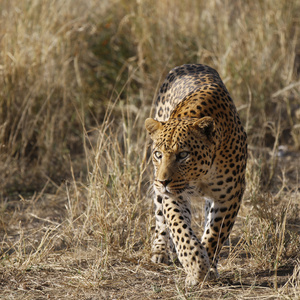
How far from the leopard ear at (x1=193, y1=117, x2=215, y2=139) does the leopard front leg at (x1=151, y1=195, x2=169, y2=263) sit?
1.00 meters

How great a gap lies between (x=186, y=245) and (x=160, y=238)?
0.84 metres

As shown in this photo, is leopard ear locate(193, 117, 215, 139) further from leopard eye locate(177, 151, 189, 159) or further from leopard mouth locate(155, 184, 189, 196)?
leopard mouth locate(155, 184, 189, 196)

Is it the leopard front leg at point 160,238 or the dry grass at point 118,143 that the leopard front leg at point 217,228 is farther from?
the leopard front leg at point 160,238

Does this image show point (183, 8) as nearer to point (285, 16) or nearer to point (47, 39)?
point (285, 16)

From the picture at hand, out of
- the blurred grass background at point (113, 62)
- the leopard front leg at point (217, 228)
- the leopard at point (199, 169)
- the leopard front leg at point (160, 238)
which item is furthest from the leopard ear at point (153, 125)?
the blurred grass background at point (113, 62)

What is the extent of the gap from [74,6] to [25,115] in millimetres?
2137

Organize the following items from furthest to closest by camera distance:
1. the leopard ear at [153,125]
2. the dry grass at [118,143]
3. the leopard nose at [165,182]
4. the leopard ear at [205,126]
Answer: the dry grass at [118,143]
the leopard ear at [153,125]
the leopard ear at [205,126]
the leopard nose at [165,182]

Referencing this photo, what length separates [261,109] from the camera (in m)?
7.43

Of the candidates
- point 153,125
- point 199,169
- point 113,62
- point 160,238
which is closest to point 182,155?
point 199,169

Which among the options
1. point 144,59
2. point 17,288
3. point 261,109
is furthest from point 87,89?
point 17,288

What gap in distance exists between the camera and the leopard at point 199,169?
156 inches

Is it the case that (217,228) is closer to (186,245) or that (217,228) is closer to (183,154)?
(186,245)

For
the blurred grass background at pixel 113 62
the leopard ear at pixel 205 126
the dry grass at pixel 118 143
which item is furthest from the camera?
the blurred grass background at pixel 113 62

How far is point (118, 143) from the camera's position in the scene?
17.6 ft
